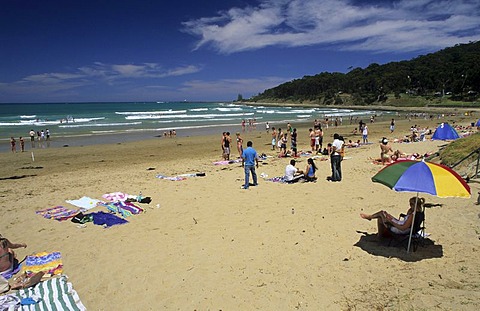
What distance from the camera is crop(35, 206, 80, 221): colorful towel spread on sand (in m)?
7.88

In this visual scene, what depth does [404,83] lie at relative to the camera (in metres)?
99.0

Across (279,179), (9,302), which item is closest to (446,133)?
(279,179)

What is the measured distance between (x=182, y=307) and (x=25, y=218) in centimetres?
594

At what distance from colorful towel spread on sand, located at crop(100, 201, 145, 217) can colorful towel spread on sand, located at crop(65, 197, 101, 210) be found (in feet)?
1.19

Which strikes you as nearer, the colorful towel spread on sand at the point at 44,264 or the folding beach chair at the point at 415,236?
the folding beach chair at the point at 415,236

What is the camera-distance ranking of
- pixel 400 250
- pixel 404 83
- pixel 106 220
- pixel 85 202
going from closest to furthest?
1. pixel 400 250
2. pixel 106 220
3. pixel 85 202
4. pixel 404 83

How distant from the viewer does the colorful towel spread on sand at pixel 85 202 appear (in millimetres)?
8688

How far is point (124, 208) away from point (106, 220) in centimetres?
77

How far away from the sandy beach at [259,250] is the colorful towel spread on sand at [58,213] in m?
0.23

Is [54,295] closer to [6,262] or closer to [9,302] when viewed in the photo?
[9,302]

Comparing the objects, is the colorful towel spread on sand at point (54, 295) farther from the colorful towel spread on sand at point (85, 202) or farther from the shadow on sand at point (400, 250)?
the shadow on sand at point (400, 250)

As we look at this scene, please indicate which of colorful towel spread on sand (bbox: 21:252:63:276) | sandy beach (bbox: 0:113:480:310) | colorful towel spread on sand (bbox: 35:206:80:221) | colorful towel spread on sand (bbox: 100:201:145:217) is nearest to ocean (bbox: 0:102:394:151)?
colorful towel spread on sand (bbox: 35:206:80:221)

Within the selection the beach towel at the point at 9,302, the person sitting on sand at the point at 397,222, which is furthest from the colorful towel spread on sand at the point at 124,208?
the person sitting on sand at the point at 397,222

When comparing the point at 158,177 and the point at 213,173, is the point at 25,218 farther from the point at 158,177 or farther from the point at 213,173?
the point at 213,173
